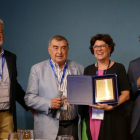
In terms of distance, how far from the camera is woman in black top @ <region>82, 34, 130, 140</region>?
2168mm

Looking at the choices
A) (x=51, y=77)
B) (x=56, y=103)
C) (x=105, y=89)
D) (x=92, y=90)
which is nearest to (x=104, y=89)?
(x=105, y=89)

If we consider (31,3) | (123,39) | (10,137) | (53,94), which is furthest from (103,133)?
(31,3)

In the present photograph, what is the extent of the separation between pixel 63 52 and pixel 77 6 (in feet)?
3.86

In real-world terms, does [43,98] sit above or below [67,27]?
below

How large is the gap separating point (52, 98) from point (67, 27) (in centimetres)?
143

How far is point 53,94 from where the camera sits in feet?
7.75

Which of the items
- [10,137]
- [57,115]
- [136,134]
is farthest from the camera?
[57,115]

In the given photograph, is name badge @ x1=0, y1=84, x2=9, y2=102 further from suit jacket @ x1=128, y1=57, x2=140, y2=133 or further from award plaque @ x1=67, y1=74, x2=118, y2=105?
suit jacket @ x1=128, y1=57, x2=140, y2=133

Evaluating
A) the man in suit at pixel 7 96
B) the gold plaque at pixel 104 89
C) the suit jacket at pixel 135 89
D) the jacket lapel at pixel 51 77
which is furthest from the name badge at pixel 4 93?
the suit jacket at pixel 135 89

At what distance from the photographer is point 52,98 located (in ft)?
7.72

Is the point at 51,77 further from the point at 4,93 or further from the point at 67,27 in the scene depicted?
the point at 67,27

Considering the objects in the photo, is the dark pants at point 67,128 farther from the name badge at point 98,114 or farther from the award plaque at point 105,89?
the award plaque at point 105,89

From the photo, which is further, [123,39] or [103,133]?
[123,39]

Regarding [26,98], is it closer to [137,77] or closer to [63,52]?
[63,52]
